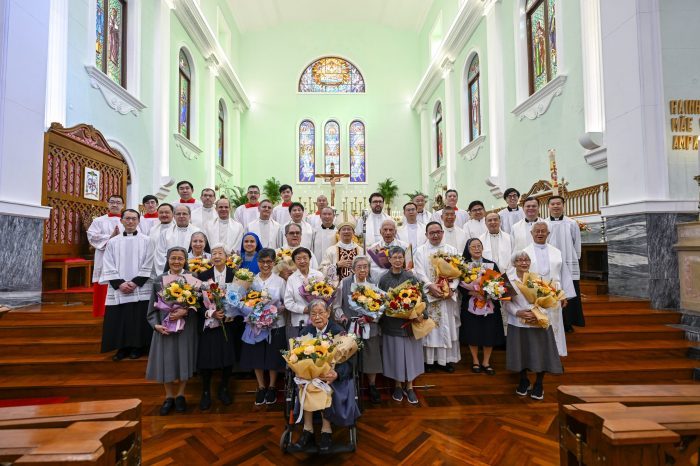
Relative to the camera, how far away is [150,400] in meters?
4.04

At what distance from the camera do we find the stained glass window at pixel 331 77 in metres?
17.8

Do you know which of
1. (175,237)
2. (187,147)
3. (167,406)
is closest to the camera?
(167,406)

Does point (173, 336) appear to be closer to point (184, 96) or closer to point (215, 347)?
point (215, 347)

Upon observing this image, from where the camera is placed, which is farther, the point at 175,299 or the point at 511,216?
the point at 511,216

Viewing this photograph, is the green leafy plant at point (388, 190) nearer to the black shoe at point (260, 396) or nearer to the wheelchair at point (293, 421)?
the black shoe at point (260, 396)

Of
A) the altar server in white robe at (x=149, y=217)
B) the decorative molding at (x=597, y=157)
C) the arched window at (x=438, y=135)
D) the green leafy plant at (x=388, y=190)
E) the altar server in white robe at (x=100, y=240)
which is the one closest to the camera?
the altar server in white robe at (x=100, y=240)

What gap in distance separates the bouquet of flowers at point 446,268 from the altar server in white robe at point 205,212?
3.18 meters

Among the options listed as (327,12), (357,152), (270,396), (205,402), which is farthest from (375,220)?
(327,12)

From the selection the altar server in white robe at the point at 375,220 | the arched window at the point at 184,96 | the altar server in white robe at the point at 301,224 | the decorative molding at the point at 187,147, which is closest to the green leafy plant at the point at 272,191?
the decorative molding at the point at 187,147

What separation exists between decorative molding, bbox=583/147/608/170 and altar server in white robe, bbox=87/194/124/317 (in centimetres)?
725

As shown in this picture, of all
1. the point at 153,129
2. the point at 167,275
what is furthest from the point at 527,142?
the point at 153,129

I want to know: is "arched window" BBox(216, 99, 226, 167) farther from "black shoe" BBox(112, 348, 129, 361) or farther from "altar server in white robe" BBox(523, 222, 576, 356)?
"altar server in white robe" BBox(523, 222, 576, 356)

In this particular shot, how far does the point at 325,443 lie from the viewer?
2943mm

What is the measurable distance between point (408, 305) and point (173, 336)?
222 centimetres
